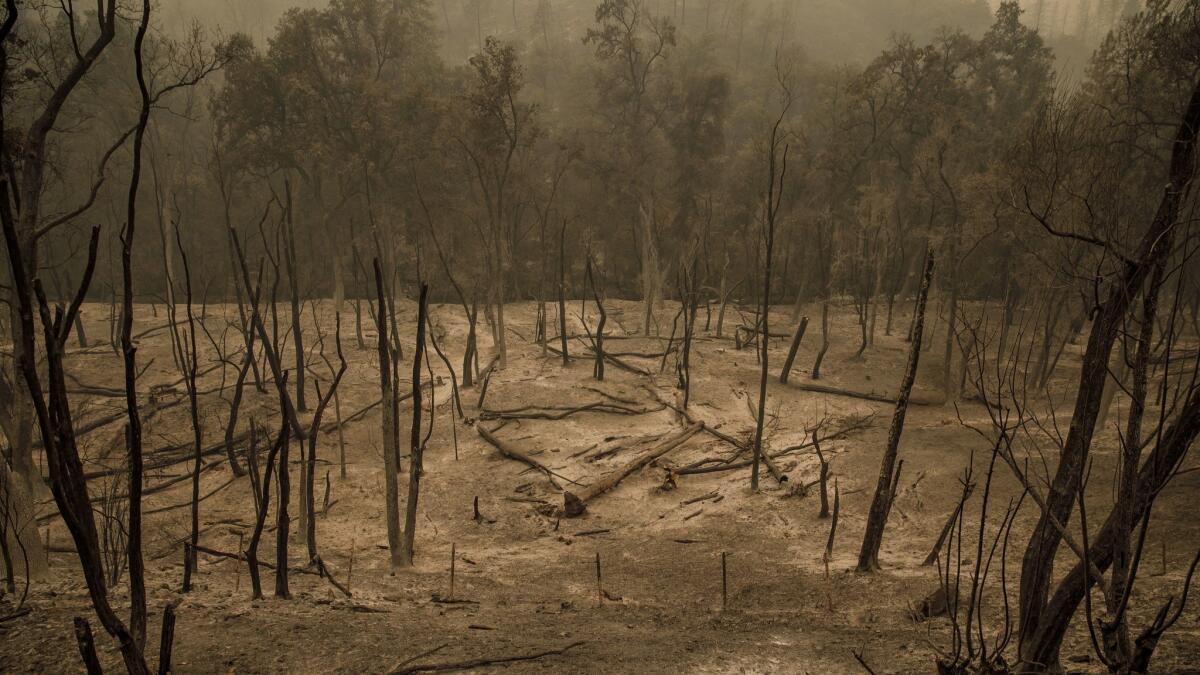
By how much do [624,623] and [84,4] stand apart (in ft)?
250

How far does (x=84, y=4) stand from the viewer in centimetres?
5791

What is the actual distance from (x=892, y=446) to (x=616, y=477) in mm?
7286

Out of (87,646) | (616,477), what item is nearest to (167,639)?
(87,646)

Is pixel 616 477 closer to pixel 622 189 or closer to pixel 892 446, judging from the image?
pixel 892 446

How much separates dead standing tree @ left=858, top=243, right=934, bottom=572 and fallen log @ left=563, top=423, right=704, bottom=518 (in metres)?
6.11

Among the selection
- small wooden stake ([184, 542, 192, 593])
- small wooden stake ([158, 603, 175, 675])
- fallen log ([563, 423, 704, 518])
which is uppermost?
small wooden stake ([158, 603, 175, 675])

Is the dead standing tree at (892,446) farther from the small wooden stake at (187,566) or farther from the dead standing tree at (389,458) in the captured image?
the small wooden stake at (187,566)

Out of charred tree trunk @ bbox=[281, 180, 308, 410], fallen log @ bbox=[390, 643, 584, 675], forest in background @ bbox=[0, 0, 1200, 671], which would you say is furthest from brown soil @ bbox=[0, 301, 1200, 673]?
charred tree trunk @ bbox=[281, 180, 308, 410]

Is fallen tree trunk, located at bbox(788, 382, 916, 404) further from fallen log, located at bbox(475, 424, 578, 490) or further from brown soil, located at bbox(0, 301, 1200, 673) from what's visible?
fallen log, located at bbox(475, 424, 578, 490)

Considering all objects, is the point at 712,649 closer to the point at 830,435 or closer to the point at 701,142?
the point at 830,435

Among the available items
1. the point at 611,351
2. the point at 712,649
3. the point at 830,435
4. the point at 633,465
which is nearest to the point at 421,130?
the point at 611,351

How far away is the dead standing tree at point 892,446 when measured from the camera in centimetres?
840

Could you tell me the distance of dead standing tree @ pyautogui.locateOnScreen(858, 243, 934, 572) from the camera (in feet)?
27.6

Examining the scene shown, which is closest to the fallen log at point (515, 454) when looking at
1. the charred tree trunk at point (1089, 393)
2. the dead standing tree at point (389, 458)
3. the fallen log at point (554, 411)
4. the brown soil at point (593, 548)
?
the brown soil at point (593, 548)
